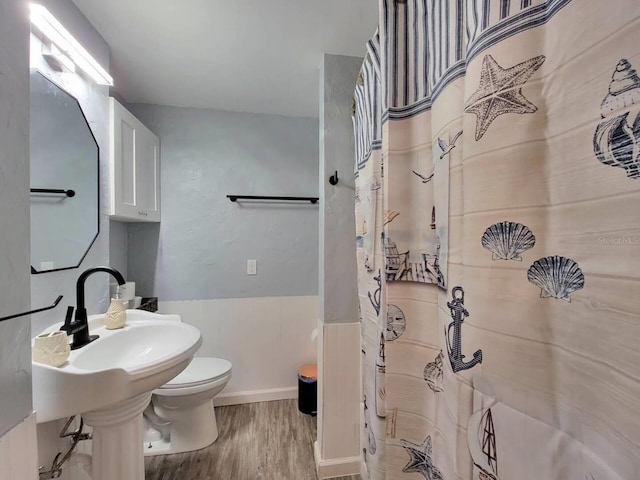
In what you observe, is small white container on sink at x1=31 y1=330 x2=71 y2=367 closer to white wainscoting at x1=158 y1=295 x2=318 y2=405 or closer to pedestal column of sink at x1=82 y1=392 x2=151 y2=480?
pedestal column of sink at x1=82 y1=392 x2=151 y2=480

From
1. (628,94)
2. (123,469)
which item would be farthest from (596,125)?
(123,469)

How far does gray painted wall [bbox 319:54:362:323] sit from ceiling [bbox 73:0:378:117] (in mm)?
132

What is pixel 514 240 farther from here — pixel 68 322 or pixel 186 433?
pixel 186 433

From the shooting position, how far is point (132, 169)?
1642 millimetres

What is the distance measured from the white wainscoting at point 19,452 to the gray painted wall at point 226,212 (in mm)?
1600

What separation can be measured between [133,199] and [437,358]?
5.94 feet

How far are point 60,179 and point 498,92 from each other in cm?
158

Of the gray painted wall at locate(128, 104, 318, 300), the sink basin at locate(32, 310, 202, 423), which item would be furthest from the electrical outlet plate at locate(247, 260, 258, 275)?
the sink basin at locate(32, 310, 202, 423)

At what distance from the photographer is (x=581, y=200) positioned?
1.12 ft

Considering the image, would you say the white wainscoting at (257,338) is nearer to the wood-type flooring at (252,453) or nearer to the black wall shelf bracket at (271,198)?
the wood-type flooring at (252,453)

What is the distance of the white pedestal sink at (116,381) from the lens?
2.64 feet

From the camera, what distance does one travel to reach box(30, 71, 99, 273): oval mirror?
1.04m

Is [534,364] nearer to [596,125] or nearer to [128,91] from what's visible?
[596,125]

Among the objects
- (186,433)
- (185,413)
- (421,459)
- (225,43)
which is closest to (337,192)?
(225,43)
